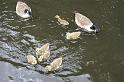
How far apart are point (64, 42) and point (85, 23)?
0.53 meters

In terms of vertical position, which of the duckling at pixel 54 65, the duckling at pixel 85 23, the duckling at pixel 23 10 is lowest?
the duckling at pixel 54 65

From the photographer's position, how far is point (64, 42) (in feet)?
17.7

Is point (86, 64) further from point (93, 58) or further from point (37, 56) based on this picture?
point (37, 56)

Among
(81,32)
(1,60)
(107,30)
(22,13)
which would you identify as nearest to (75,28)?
(81,32)

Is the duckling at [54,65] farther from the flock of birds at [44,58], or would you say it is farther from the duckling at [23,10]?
the duckling at [23,10]

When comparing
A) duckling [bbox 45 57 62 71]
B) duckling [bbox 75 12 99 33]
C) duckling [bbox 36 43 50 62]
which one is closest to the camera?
duckling [bbox 45 57 62 71]

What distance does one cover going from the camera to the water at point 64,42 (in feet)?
16.2

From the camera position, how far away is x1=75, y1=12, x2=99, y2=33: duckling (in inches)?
221

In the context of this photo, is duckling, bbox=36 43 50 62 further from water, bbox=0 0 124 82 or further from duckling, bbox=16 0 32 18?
duckling, bbox=16 0 32 18

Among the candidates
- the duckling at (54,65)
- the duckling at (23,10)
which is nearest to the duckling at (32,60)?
the duckling at (54,65)

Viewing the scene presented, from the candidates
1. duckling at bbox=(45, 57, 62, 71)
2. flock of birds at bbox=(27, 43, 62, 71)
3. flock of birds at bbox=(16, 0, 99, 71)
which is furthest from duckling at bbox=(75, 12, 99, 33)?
duckling at bbox=(45, 57, 62, 71)

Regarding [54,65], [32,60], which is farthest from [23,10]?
[54,65]

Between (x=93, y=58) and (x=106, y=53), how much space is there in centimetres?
23

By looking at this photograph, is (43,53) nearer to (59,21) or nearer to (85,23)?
→ (59,21)
